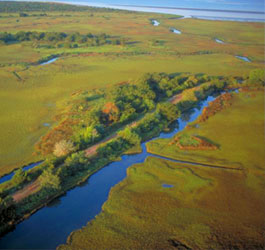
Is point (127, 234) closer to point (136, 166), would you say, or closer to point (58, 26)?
point (136, 166)

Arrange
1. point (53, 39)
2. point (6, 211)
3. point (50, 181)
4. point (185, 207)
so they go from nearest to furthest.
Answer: point (6, 211)
point (185, 207)
point (50, 181)
point (53, 39)

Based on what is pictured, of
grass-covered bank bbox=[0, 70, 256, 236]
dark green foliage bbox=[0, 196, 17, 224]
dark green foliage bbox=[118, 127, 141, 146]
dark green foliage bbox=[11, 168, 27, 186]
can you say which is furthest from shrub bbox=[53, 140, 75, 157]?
dark green foliage bbox=[0, 196, 17, 224]

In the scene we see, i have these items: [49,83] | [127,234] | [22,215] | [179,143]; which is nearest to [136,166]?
[179,143]

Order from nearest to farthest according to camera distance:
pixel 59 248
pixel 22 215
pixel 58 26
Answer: pixel 59 248, pixel 22 215, pixel 58 26

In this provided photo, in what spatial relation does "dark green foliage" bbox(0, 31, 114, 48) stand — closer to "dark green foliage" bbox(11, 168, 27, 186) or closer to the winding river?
the winding river

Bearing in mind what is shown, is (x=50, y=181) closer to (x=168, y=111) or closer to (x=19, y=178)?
(x=19, y=178)

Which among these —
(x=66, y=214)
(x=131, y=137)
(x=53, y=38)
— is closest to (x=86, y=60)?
(x=53, y=38)

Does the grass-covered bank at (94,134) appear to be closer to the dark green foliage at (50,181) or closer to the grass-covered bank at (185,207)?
the dark green foliage at (50,181)

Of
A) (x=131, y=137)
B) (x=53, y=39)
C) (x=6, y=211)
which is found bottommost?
(x=6, y=211)
